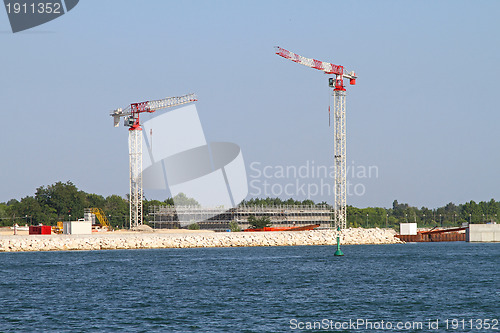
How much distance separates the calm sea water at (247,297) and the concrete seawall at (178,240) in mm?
37665

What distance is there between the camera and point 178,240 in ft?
422

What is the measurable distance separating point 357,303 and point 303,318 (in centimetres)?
734

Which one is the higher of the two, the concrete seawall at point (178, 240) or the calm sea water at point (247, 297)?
the concrete seawall at point (178, 240)

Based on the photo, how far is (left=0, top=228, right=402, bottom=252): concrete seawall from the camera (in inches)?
4587

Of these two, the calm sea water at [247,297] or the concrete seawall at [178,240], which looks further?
the concrete seawall at [178,240]

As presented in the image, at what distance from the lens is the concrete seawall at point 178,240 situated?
116 metres

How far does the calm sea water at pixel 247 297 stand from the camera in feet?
127

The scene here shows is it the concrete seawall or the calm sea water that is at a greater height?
the concrete seawall

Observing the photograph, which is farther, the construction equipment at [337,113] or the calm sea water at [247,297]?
the construction equipment at [337,113]

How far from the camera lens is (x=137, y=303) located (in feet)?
154

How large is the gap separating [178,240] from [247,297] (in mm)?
80105

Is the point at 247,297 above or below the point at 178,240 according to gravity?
below

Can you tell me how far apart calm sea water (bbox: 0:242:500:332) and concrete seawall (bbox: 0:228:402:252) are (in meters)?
37.7

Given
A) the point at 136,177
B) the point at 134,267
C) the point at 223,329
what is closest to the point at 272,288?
the point at 223,329
